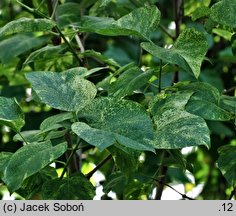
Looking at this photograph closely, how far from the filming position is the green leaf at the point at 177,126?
616mm

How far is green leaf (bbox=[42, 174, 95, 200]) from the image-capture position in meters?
0.72

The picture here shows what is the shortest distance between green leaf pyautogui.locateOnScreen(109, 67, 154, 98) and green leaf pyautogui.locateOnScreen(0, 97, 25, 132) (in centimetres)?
11

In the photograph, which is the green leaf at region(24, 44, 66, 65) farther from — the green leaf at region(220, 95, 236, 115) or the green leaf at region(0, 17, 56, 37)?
the green leaf at region(220, 95, 236, 115)

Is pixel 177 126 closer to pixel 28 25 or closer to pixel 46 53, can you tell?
Answer: pixel 28 25

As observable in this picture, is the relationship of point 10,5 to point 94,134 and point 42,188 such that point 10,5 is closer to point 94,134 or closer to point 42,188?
point 42,188

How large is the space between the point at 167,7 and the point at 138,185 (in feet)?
3.11

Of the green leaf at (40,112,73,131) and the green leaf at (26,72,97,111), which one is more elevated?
the green leaf at (26,72,97,111)

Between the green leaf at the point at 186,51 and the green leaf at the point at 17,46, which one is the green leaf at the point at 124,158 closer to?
the green leaf at the point at 186,51

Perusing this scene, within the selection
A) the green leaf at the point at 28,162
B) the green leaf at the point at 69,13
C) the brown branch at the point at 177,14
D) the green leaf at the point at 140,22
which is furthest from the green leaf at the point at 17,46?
the green leaf at the point at 28,162

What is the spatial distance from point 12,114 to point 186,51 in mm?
209

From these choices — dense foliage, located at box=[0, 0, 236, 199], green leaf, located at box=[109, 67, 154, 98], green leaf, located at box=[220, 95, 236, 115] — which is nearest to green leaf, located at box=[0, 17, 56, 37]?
dense foliage, located at box=[0, 0, 236, 199]

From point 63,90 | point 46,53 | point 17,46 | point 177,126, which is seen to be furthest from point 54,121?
point 17,46

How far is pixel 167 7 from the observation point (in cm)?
187
